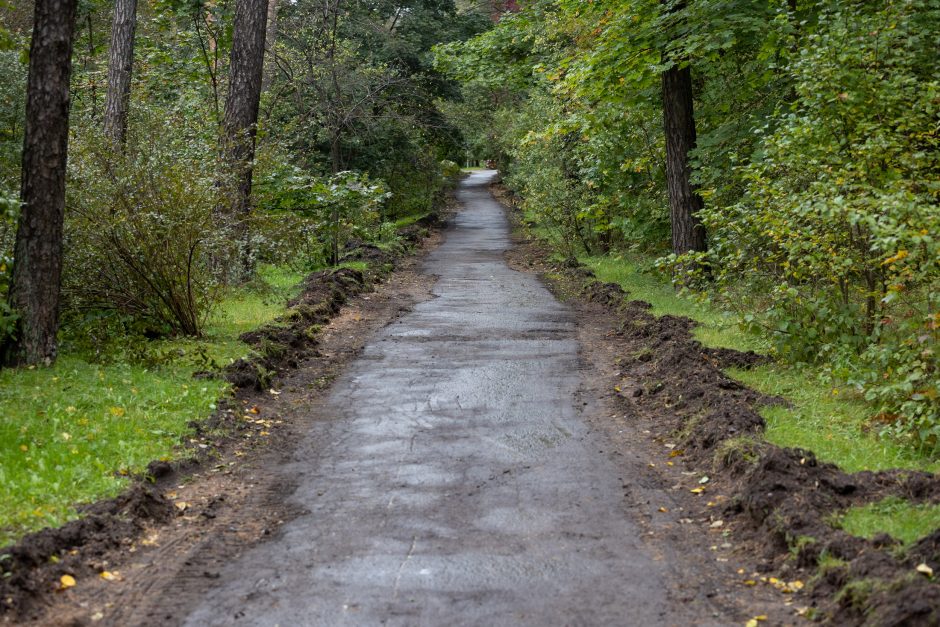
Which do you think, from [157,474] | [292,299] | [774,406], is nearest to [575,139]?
[292,299]

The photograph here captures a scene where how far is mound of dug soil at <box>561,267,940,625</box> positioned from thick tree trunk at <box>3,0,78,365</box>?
5878mm

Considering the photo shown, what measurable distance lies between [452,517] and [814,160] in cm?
498

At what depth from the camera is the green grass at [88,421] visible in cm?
585

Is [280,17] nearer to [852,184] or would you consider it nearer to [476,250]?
[476,250]

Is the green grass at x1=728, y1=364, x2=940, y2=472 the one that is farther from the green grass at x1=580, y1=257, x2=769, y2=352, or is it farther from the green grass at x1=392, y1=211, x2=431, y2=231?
the green grass at x1=392, y1=211, x2=431, y2=231

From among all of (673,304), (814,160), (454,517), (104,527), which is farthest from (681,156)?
(104,527)

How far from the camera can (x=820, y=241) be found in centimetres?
848

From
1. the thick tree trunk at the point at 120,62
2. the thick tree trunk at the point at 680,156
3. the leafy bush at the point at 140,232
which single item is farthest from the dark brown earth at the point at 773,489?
the thick tree trunk at the point at 120,62

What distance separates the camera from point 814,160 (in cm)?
→ 863

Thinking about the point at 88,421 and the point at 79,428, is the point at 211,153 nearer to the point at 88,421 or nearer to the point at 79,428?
the point at 88,421

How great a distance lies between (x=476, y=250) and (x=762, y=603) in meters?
23.1

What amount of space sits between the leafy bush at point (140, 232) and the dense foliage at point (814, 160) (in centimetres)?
544

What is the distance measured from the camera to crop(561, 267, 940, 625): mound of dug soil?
437 centimetres

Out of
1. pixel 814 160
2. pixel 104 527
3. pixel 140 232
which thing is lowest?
pixel 104 527
